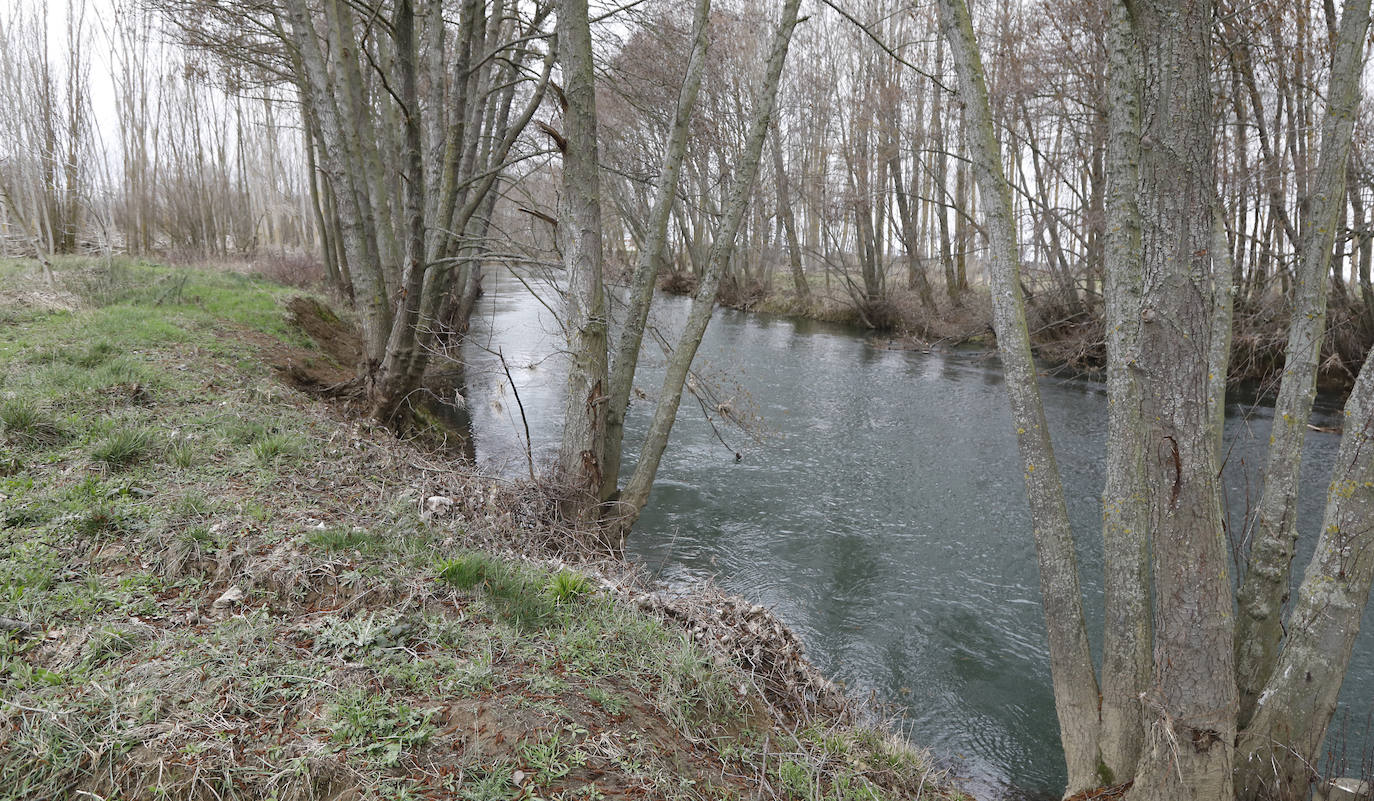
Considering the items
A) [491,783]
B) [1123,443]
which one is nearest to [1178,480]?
[1123,443]

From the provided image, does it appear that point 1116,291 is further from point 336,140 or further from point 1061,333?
point 1061,333

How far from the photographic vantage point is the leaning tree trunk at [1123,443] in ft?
10.4

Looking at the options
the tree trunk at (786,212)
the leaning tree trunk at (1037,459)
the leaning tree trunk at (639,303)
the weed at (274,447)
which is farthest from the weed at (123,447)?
the tree trunk at (786,212)

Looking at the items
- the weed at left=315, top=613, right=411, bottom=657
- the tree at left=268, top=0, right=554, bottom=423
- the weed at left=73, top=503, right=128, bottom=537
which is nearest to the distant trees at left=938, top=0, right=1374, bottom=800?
the weed at left=315, top=613, right=411, bottom=657

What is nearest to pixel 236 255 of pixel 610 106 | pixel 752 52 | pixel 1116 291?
pixel 610 106

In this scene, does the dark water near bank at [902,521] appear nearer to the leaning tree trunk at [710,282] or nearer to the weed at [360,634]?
the leaning tree trunk at [710,282]

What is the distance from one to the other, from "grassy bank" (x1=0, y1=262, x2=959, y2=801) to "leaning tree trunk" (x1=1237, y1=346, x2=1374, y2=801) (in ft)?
4.62

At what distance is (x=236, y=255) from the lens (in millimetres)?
20141

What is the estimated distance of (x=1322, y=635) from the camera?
3.20 meters

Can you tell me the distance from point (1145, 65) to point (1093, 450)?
8.16 m

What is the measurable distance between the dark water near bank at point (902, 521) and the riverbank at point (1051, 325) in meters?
0.96

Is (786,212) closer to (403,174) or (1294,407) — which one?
(403,174)

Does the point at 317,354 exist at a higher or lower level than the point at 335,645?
higher

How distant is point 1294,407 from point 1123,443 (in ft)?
3.57
